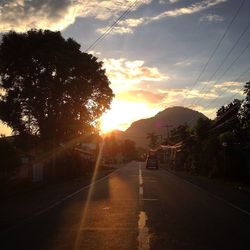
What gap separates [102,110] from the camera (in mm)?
45156

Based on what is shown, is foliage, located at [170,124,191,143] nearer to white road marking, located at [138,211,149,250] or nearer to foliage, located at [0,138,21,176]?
foliage, located at [0,138,21,176]

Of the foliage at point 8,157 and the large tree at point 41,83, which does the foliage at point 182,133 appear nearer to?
the large tree at point 41,83

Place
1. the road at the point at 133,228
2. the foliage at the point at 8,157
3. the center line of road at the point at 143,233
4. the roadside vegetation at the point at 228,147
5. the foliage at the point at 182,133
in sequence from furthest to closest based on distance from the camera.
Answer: the foliage at the point at 182,133 → the roadside vegetation at the point at 228,147 → the foliage at the point at 8,157 → the road at the point at 133,228 → the center line of road at the point at 143,233

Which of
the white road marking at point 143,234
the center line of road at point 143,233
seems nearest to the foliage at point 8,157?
the center line of road at point 143,233

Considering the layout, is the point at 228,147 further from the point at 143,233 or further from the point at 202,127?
the point at 143,233

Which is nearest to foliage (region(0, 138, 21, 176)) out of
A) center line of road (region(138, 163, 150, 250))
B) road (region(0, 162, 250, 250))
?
road (region(0, 162, 250, 250))

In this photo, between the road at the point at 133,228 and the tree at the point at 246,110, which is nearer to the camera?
the road at the point at 133,228

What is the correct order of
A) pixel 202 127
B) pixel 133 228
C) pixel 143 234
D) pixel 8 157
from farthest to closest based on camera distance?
1. pixel 202 127
2. pixel 8 157
3. pixel 133 228
4. pixel 143 234

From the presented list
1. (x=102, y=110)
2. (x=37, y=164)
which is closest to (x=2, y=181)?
(x=37, y=164)

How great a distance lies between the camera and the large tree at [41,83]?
3956 centimetres

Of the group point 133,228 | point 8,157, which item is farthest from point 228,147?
point 133,228

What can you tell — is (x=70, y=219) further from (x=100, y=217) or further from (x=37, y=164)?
(x=37, y=164)

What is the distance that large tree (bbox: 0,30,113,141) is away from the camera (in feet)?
130

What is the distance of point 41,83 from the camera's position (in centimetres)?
3922
